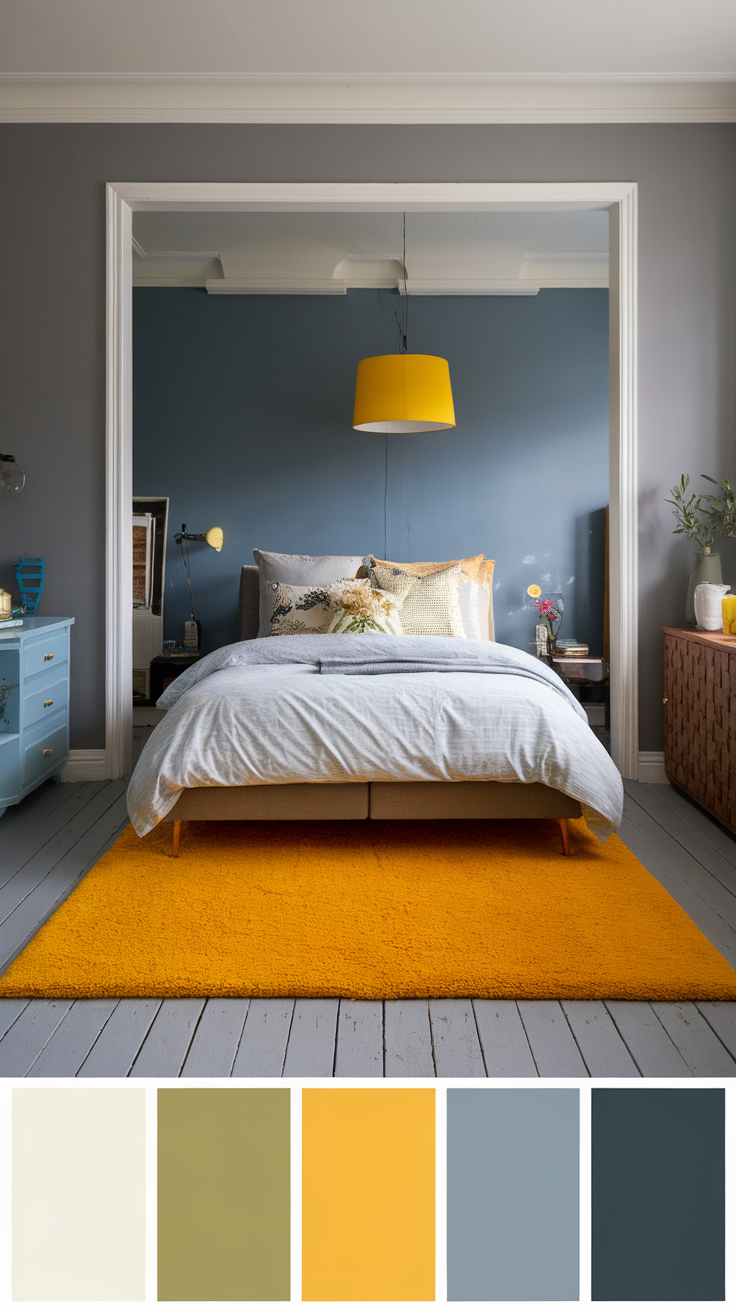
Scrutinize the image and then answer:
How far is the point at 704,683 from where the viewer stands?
3.28m

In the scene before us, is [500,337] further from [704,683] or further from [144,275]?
[704,683]

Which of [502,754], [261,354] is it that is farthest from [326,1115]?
[261,354]

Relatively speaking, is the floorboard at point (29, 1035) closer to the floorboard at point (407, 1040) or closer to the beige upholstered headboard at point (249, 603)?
the floorboard at point (407, 1040)

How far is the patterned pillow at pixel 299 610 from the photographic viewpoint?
170 inches

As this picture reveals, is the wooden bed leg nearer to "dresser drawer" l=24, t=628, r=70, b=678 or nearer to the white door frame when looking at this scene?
the white door frame

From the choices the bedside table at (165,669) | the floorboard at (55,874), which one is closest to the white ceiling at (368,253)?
the bedside table at (165,669)

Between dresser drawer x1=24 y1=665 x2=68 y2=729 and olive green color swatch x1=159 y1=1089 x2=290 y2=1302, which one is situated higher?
dresser drawer x1=24 y1=665 x2=68 y2=729

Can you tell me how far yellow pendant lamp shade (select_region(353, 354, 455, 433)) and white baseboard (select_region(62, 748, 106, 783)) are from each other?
2.02 metres

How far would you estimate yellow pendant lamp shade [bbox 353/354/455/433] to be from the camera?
416cm

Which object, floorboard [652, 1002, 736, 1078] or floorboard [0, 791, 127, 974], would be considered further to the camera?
floorboard [0, 791, 127, 974]

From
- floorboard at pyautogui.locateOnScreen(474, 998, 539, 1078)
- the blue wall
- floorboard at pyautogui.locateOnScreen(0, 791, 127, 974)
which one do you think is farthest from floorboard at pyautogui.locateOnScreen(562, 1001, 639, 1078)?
the blue wall

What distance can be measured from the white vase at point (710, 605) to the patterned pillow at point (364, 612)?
1.28 m

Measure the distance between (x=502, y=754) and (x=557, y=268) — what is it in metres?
3.73

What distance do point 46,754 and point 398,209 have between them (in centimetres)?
279
